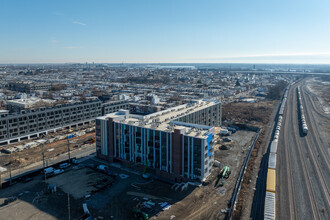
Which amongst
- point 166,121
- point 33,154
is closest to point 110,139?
point 166,121

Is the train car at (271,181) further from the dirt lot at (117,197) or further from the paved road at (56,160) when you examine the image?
the paved road at (56,160)

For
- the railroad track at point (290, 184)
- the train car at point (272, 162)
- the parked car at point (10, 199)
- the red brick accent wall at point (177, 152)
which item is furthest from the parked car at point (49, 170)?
the train car at point (272, 162)

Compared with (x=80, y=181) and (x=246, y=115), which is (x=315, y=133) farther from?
(x=80, y=181)

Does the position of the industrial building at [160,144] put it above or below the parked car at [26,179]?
above

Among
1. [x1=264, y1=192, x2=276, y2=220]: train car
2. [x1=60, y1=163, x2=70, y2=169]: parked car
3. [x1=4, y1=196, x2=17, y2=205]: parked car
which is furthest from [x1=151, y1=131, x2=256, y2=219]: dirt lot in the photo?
[x1=60, y1=163, x2=70, y2=169]: parked car

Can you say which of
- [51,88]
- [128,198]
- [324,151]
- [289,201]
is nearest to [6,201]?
[128,198]

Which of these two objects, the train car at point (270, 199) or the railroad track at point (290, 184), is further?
the railroad track at point (290, 184)

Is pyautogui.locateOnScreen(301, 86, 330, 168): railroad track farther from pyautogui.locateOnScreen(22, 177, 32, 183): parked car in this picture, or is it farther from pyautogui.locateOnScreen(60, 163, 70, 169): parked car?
pyautogui.locateOnScreen(22, 177, 32, 183): parked car
